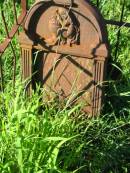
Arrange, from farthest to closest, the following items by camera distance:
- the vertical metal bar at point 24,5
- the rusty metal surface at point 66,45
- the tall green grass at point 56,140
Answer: the vertical metal bar at point 24,5
the rusty metal surface at point 66,45
the tall green grass at point 56,140

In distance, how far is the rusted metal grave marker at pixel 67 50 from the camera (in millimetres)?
2684

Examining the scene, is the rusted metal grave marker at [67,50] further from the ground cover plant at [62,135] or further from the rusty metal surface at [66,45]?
the ground cover plant at [62,135]

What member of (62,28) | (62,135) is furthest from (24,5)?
(62,135)

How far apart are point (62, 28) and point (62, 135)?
2.12ft

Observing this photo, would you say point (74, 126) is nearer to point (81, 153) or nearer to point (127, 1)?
point (81, 153)

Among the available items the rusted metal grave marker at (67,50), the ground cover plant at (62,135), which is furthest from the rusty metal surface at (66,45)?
the ground cover plant at (62,135)

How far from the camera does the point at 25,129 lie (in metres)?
2.47

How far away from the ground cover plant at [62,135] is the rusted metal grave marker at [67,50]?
0.35ft

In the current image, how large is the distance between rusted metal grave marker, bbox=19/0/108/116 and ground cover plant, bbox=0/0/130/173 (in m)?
0.11

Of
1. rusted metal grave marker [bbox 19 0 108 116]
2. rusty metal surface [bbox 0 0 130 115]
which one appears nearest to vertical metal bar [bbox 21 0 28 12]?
rusty metal surface [bbox 0 0 130 115]

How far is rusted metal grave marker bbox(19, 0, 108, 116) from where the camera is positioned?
2684 millimetres

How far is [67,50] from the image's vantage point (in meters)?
2.80

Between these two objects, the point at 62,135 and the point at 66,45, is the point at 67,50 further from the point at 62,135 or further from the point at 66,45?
the point at 62,135

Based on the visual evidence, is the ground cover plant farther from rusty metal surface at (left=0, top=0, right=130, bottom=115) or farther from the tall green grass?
rusty metal surface at (left=0, top=0, right=130, bottom=115)
